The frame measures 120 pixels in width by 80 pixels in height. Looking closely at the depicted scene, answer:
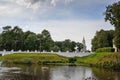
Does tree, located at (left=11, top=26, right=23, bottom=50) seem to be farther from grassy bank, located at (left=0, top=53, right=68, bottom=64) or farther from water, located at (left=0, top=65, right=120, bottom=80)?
water, located at (left=0, top=65, right=120, bottom=80)

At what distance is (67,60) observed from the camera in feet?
387

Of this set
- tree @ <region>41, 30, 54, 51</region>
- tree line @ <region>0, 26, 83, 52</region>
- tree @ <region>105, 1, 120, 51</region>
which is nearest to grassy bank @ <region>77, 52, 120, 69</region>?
tree @ <region>105, 1, 120, 51</region>

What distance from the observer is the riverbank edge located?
98188 mm

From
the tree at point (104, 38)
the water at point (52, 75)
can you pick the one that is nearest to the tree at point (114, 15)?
the water at point (52, 75)

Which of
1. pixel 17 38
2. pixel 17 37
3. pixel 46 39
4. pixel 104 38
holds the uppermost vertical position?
pixel 17 37

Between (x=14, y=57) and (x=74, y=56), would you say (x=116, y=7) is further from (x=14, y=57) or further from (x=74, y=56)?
(x=14, y=57)

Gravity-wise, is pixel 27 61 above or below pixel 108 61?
above

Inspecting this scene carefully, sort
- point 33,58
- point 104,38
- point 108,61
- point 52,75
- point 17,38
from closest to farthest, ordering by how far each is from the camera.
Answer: point 52,75, point 108,61, point 33,58, point 104,38, point 17,38

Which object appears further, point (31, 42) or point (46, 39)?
point (46, 39)

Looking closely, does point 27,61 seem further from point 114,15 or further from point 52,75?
point 52,75

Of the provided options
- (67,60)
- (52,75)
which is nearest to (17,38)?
(67,60)

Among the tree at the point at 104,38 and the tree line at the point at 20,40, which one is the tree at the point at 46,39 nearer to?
the tree line at the point at 20,40

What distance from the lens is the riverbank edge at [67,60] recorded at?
98.2 meters

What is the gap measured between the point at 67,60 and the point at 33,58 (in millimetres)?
12951
